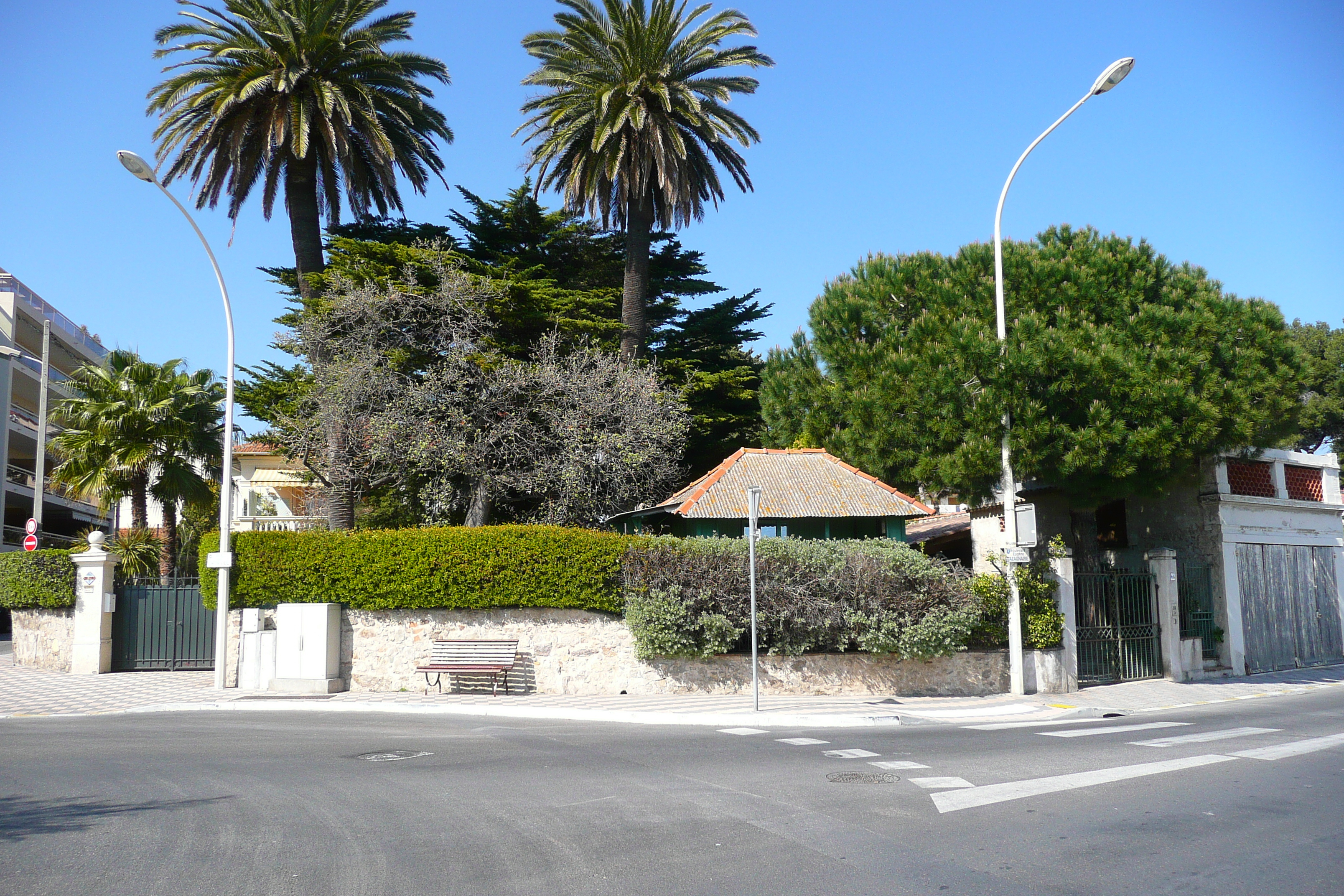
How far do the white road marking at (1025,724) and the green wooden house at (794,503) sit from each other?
6672 millimetres

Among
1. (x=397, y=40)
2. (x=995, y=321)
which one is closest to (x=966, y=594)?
(x=995, y=321)

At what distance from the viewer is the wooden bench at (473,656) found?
55.1ft

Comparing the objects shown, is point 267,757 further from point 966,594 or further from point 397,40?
point 397,40

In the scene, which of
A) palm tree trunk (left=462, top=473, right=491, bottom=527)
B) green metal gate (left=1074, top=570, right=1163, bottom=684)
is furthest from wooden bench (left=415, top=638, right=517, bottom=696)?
green metal gate (left=1074, top=570, right=1163, bottom=684)

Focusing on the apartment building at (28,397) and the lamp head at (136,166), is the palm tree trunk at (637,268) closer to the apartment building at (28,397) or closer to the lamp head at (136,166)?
the lamp head at (136,166)

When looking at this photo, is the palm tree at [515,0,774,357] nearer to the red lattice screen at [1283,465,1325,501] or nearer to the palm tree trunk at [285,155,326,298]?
the palm tree trunk at [285,155,326,298]

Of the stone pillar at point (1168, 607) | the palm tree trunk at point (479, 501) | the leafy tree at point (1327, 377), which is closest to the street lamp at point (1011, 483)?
the stone pillar at point (1168, 607)

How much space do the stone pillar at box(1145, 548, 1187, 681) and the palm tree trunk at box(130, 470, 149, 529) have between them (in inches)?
943

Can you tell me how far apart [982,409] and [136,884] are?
14995 millimetres

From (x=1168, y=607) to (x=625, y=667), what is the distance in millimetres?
11259

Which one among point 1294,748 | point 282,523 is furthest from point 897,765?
point 282,523

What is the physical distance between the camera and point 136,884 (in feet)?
18.4

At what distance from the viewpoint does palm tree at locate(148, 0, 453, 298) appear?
75.6 ft

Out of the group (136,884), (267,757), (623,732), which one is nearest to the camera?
(136,884)
